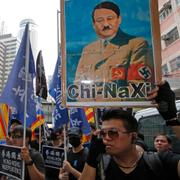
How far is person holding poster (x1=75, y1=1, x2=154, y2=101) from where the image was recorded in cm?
260

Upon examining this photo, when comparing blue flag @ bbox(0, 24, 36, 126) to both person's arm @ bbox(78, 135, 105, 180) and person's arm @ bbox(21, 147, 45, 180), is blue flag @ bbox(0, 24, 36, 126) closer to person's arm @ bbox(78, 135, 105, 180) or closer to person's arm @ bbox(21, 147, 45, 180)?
person's arm @ bbox(21, 147, 45, 180)

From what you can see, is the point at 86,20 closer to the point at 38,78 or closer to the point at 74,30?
the point at 74,30

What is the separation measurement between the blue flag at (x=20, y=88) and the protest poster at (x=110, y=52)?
4.56 feet

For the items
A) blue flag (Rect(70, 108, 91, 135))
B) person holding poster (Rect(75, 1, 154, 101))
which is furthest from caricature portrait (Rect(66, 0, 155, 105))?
blue flag (Rect(70, 108, 91, 135))

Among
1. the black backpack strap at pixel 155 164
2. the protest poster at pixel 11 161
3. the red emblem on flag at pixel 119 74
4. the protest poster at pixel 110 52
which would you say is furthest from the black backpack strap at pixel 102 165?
the protest poster at pixel 11 161

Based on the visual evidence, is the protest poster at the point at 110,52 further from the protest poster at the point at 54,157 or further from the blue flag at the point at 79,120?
the blue flag at the point at 79,120

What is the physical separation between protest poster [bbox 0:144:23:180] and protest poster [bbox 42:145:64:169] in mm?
1028

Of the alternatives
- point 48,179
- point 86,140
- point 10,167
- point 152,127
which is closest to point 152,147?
point 152,127

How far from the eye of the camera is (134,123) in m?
2.33

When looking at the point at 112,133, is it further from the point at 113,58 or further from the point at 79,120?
the point at 79,120

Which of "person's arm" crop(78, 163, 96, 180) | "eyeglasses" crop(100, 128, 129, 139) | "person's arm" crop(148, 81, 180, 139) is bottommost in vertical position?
"person's arm" crop(78, 163, 96, 180)

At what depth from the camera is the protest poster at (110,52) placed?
2.59 metres

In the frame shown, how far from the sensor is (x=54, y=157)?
4945 mm

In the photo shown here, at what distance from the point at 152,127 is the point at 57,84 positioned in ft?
8.99
